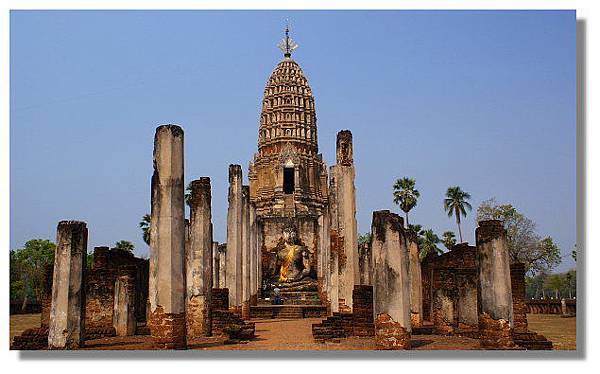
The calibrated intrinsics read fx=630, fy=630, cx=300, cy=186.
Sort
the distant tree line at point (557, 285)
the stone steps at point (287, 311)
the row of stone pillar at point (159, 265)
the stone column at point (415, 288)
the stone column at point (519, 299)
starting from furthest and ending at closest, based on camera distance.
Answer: the distant tree line at point (557, 285) < the stone steps at point (287, 311) < the stone column at point (415, 288) < the stone column at point (519, 299) < the row of stone pillar at point (159, 265)

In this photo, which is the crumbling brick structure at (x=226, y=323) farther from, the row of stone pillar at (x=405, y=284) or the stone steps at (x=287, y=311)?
the stone steps at (x=287, y=311)

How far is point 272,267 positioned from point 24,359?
28484mm

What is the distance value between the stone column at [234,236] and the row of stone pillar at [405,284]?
1034 centimetres

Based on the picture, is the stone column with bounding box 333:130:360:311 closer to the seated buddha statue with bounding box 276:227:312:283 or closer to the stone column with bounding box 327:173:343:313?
the stone column with bounding box 327:173:343:313

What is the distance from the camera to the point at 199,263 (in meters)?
16.0

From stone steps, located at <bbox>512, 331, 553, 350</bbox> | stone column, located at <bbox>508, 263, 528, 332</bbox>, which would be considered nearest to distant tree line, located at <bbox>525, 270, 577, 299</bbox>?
stone column, located at <bbox>508, 263, 528, 332</bbox>

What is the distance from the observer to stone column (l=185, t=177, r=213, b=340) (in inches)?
608

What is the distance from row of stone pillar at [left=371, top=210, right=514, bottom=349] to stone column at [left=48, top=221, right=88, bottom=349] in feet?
19.2

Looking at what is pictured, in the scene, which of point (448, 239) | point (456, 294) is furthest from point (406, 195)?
point (456, 294)

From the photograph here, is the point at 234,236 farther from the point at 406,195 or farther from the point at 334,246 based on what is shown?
the point at 406,195

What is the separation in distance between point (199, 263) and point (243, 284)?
8925mm

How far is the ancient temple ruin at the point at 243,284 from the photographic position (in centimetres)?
1187

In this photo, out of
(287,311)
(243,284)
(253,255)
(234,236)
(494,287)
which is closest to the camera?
(494,287)

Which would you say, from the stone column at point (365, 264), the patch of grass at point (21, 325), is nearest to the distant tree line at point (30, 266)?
the patch of grass at point (21, 325)
